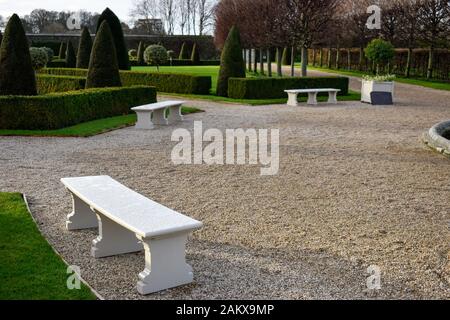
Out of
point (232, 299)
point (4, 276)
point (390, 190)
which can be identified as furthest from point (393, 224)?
point (4, 276)

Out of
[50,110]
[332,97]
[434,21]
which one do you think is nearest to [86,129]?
[50,110]

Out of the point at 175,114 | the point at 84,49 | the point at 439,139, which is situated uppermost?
the point at 84,49

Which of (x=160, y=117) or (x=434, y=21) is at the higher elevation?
(x=434, y=21)

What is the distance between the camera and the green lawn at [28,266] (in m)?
3.85

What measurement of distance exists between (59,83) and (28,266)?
50.5ft

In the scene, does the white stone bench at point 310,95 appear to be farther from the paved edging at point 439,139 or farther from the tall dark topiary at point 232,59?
the paved edging at point 439,139

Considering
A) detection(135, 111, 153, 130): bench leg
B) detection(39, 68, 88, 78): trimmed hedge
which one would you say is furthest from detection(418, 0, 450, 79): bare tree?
detection(135, 111, 153, 130): bench leg

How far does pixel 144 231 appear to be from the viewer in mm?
3934

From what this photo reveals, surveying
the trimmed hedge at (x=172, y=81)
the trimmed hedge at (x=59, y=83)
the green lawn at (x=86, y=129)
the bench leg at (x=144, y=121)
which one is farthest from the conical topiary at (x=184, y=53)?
the bench leg at (x=144, y=121)

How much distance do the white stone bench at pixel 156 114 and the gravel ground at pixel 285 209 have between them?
2.16 feet

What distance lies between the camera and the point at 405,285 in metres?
4.17

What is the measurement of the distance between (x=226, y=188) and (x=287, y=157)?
2.45 metres

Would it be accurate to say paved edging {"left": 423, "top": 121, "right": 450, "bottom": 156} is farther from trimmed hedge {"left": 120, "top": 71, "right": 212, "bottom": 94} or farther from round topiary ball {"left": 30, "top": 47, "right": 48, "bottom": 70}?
round topiary ball {"left": 30, "top": 47, "right": 48, "bottom": 70}

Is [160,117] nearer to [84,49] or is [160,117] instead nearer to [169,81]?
[169,81]
